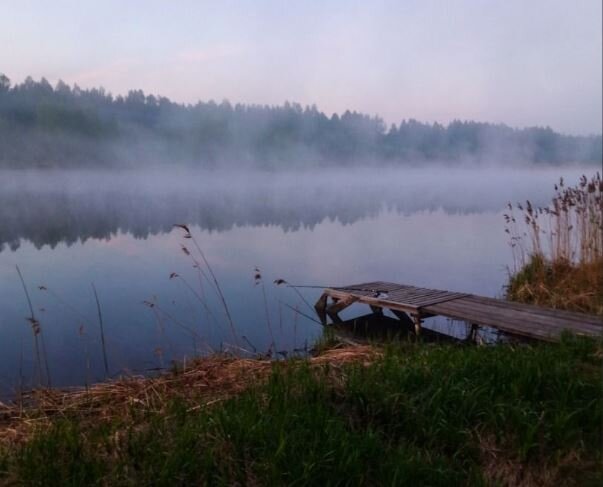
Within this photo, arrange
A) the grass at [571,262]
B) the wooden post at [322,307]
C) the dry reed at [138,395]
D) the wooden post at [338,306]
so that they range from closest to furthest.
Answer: the dry reed at [138,395] < the grass at [571,262] < the wooden post at [338,306] < the wooden post at [322,307]

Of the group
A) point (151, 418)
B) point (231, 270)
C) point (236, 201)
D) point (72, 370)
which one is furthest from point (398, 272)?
point (236, 201)

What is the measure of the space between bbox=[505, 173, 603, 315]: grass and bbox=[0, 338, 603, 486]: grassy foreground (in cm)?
248

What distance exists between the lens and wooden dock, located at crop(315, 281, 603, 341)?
12.9ft

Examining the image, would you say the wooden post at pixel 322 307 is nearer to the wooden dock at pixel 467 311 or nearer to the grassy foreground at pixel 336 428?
the wooden dock at pixel 467 311

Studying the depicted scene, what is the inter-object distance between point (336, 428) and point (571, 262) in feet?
16.0

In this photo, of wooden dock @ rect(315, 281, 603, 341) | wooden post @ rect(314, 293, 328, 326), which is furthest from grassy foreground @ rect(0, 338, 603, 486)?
wooden post @ rect(314, 293, 328, 326)

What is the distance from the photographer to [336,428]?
217cm

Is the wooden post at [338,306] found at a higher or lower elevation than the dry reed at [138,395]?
lower

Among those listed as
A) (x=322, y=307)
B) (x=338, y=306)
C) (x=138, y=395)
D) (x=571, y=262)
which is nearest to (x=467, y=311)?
(x=338, y=306)

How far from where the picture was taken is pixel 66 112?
26141mm

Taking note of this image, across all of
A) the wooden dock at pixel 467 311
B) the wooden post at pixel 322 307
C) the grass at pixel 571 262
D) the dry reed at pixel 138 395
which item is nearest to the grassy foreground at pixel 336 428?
the dry reed at pixel 138 395

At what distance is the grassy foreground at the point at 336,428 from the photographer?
196 centimetres

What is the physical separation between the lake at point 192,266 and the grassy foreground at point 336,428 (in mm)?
1534

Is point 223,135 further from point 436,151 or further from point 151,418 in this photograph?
point 151,418
